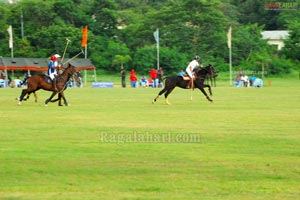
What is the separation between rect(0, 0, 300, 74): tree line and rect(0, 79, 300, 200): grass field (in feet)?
162

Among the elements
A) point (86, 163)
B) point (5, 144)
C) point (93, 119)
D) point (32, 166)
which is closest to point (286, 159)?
point (86, 163)

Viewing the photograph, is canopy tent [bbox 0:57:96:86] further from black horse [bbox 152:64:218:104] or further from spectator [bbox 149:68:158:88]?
black horse [bbox 152:64:218:104]

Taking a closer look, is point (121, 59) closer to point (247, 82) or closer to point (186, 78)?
point (247, 82)

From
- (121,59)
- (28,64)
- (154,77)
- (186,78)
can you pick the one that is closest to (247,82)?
(154,77)

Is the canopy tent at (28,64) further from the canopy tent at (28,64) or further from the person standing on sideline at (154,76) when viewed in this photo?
the person standing on sideline at (154,76)

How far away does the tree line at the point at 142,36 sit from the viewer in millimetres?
70375

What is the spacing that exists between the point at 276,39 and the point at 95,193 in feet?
297

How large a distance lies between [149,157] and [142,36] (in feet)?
216

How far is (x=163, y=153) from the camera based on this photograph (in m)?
13.2

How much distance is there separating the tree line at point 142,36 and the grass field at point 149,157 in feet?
162

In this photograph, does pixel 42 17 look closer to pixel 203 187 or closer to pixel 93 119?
pixel 93 119

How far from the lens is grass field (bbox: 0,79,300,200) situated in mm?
9969

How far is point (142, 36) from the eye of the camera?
78.1 metres

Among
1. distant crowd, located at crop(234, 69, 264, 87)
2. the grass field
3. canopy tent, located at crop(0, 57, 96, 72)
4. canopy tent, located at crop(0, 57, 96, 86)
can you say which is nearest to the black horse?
the grass field
